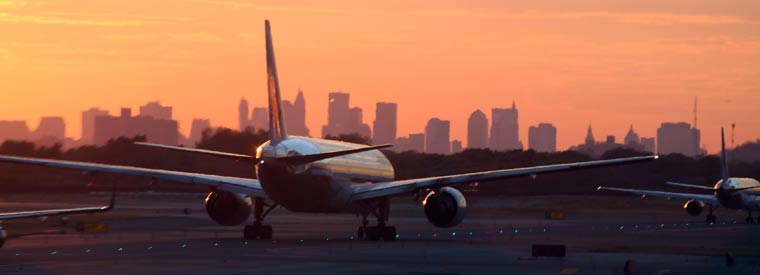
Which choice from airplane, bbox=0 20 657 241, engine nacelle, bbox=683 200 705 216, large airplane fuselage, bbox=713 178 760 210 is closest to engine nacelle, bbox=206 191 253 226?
airplane, bbox=0 20 657 241

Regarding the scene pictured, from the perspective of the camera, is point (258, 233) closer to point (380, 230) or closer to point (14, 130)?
point (380, 230)

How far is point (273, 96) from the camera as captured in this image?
49875 mm

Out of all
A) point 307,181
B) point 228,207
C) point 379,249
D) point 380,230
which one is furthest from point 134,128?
point 379,249

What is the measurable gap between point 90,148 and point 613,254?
307ft

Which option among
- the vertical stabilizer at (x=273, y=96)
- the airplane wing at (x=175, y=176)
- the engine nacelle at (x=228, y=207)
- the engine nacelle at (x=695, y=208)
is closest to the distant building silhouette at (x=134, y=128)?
the engine nacelle at (x=695, y=208)

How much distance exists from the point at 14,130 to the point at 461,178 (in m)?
132

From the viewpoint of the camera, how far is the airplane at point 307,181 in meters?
48.0

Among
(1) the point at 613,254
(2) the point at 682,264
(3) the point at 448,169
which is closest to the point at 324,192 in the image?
(1) the point at 613,254

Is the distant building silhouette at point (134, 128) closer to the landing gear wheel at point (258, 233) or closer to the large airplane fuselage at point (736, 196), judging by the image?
the large airplane fuselage at point (736, 196)

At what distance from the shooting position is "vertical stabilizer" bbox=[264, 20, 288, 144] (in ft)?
161

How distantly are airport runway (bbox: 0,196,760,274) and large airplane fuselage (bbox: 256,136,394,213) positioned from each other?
1.34 m

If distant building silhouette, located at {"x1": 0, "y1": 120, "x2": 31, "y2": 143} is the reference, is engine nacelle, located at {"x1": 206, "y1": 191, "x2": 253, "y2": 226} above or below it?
below

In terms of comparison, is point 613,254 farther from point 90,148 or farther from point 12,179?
point 90,148

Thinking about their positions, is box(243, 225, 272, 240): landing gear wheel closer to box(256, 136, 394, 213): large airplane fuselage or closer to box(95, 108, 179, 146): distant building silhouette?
box(256, 136, 394, 213): large airplane fuselage
